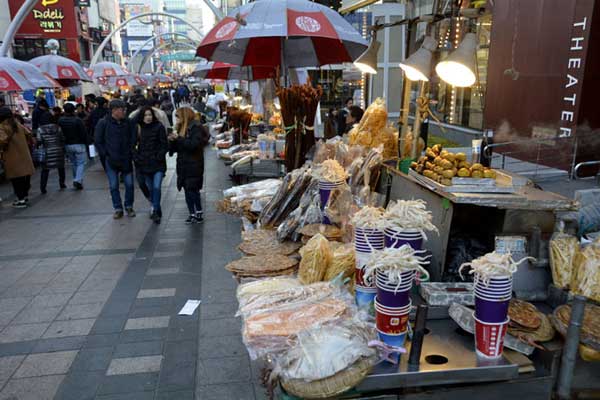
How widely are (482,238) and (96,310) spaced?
3900 millimetres

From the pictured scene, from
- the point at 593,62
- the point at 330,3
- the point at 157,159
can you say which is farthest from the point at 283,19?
the point at 330,3

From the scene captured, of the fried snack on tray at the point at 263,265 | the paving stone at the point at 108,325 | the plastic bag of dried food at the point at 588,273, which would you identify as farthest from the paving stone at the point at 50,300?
the plastic bag of dried food at the point at 588,273

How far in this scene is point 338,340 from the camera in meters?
2.12

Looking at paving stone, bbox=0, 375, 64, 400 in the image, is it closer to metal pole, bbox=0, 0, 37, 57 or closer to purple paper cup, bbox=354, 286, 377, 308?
purple paper cup, bbox=354, 286, 377, 308

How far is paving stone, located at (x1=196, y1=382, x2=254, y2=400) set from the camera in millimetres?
3346

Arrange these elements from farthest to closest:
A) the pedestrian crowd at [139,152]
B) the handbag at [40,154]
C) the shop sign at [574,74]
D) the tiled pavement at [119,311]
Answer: the handbag at [40,154]
the shop sign at [574,74]
the pedestrian crowd at [139,152]
the tiled pavement at [119,311]

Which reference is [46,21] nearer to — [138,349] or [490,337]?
[138,349]

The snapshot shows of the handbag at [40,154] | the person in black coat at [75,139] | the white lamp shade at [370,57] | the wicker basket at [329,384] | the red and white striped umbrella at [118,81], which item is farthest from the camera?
the red and white striped umbrella at [118,81]

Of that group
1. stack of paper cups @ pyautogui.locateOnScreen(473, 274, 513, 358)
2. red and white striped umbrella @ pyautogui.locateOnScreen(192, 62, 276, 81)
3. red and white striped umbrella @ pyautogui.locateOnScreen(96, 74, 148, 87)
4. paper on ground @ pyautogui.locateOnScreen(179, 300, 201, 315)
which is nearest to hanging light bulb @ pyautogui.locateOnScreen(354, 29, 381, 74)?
paper on ground @ pyautogui.locateOnScreen(179, 300, 201, 315)

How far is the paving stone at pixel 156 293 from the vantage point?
5.10 meters

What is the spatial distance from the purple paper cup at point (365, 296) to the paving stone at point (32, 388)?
A: 248 cm

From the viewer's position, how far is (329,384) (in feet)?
6.61

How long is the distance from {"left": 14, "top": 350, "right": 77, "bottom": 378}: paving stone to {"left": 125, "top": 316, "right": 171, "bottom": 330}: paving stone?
571 mm

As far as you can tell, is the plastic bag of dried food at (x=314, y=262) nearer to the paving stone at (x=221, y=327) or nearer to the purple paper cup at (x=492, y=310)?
the purple paper cup at (x=492, y=310)
